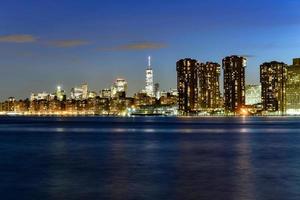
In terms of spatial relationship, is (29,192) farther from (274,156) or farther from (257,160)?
(274,156)

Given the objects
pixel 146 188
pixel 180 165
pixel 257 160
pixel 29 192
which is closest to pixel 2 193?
pixel 29 192

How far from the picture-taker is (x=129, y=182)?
1313 inches

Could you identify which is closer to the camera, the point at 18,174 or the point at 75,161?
the point at 18,174

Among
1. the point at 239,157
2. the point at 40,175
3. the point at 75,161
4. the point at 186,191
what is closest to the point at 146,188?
the point at 186,191

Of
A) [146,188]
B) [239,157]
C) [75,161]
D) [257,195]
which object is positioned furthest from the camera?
[239,157]

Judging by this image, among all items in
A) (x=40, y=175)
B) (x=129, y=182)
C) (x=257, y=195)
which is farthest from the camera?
(x=40, y=175)

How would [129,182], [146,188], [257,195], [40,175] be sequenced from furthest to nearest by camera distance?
[40,175] → [129,182] → [146,188] → [257,195]

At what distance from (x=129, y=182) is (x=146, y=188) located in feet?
7.92

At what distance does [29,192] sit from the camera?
29922 mm

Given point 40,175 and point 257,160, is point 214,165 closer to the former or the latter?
point 257,160

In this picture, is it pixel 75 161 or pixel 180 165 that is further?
pixel 75 161

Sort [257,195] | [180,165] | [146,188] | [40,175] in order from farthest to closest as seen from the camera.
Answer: [180,165]
[40,175]
[146,188]
[257,195]

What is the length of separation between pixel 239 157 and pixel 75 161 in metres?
14.1

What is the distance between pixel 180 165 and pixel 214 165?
97.8 inches
